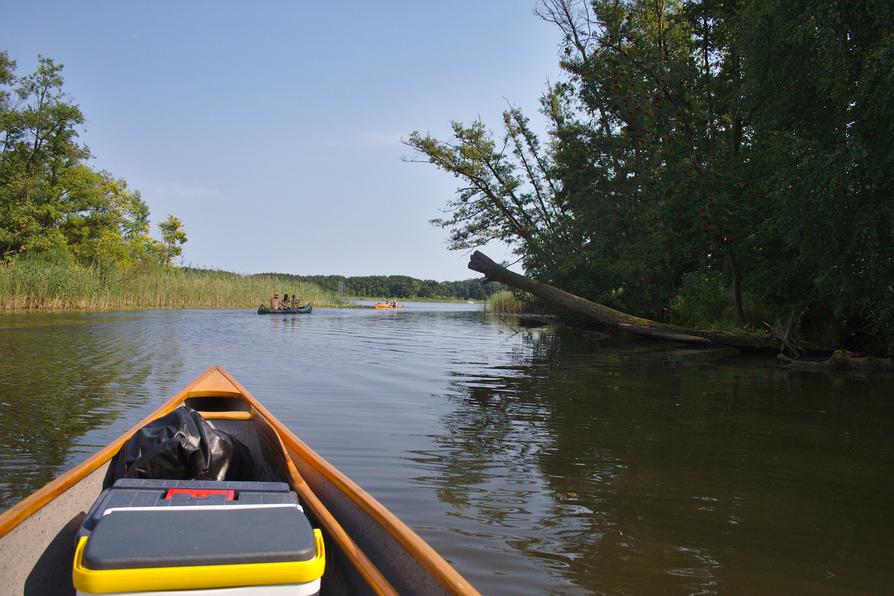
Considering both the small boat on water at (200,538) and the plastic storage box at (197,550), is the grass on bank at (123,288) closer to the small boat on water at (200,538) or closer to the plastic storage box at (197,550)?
the small boat on water at (200,538)

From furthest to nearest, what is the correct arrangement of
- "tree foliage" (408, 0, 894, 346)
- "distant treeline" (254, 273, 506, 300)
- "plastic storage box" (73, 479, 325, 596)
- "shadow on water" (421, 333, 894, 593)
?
1. "distant treeline" (254, 273, 506, 300)
2. "tree foliage" (408, 0, 894, 346)
3. "shadow on water" (421, 333, 894, 593)
4. "plastic storage box" (73, 479, 325, 596)

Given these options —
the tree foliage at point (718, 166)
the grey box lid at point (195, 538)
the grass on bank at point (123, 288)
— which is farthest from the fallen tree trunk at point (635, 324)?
the grass on bank at point (123, 288)

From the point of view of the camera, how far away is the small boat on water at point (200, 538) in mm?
1761

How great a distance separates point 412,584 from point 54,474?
3643mm

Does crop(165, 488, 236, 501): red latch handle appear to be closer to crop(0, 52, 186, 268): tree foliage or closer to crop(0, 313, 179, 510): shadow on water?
crop(0, 313, 179, 510): shadow on water

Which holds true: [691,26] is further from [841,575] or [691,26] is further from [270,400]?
[841,575]

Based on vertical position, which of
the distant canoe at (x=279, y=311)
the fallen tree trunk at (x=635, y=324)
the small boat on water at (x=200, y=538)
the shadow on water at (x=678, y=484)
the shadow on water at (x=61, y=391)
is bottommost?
the shadow on water at (x=61, y=391)

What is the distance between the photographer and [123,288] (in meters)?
30.8

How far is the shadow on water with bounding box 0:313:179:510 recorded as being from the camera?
4785 millimetres

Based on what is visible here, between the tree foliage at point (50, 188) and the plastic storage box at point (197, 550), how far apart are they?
38055mm

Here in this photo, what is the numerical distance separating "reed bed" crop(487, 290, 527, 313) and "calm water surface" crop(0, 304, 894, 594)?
2708 centimetres

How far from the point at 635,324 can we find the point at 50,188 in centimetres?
3674

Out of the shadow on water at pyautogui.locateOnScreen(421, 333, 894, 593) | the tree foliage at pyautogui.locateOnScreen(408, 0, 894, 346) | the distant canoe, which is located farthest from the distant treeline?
the shadow on water at pyautogui.locateOnScreen(421, 333, 894, 593)

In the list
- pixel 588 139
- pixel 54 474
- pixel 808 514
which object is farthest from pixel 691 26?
pixel 54 474
